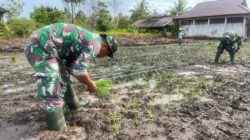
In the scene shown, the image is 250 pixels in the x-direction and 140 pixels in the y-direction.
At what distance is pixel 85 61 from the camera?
2.64 meters

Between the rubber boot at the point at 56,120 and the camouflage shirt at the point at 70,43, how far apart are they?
0.50 m

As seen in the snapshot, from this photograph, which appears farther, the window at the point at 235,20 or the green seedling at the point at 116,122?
the window at the point at 235,20

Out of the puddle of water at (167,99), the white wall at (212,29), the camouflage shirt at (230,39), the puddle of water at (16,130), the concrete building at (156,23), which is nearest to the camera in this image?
the puddle of water at (16,130)

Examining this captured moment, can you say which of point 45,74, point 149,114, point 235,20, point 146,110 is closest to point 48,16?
point 235,20

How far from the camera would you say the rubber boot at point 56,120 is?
8.97 ft

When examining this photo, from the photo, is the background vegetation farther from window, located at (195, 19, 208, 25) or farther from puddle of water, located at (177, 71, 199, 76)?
puddle of water, located at (177, 71, 199, 76)

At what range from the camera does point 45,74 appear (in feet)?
8.63

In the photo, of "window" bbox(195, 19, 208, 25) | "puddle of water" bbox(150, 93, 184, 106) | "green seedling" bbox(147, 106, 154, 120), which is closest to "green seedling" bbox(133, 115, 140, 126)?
"green seedling" bbox(147, 106, 154, 120)

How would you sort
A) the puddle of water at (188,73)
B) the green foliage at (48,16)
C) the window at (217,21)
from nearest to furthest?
the puddle of water at (188,73) → the green foliage at (48,16) → the window at (217,21)

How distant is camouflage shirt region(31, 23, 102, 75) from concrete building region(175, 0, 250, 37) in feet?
77.7

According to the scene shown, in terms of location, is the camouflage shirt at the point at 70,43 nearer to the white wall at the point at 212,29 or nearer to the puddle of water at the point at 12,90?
the puddle of water at the point at 12,90

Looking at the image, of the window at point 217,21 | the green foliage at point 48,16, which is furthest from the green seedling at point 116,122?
the window at point 217,21

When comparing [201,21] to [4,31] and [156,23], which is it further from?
[4,31]

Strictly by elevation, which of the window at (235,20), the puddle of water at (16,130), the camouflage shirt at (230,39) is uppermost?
the window at (235,20)
